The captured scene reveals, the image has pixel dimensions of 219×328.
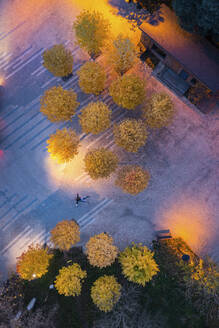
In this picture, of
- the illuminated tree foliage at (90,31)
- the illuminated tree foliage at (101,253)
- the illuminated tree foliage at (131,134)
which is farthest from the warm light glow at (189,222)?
the illuminated tree foliage at (90,31)

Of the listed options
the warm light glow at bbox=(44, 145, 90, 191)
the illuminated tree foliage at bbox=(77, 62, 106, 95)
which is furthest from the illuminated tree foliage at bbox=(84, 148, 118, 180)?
the illuminated tree foliage at bbox=(77, 62, 106, 95)

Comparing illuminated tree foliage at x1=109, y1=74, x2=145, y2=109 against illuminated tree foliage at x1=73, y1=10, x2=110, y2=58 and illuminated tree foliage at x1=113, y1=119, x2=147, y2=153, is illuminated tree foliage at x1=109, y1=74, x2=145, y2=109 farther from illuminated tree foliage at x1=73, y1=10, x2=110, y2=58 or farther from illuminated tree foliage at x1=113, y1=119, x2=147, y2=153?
illuminated tree foliage at x1=73, y1=10, x2=110, y2=58

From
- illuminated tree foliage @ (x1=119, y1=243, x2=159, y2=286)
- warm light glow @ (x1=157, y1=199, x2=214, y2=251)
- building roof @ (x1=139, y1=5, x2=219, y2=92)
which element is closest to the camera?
illuminated tree foliage @ (x1=119, y1=243, x2=159, y2=286)

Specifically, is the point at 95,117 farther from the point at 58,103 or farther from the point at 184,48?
the point at 184,48

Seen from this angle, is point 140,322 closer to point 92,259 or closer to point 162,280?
point 162,280

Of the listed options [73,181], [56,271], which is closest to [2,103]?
[73,181]

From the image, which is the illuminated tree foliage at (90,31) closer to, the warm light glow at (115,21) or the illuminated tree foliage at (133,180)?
the warm light glow at (115,21)

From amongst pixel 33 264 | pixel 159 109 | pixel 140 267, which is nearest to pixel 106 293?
pixel 140 267

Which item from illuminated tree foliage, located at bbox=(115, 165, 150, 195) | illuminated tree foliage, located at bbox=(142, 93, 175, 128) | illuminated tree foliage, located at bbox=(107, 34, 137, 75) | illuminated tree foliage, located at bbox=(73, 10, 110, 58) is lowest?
illuminated tree foliage, located at bbox=(115, 165, 150, 195)
